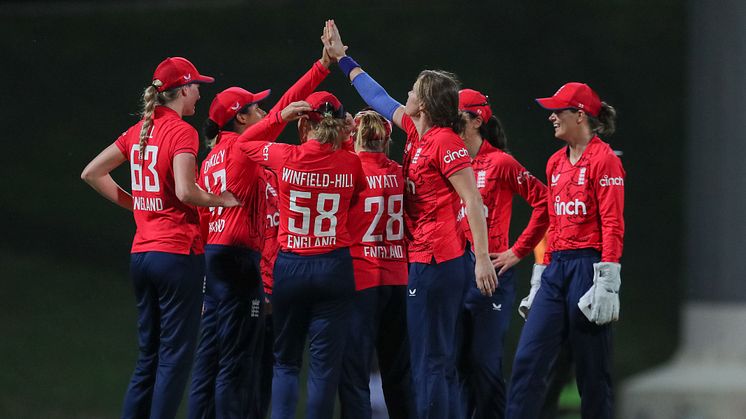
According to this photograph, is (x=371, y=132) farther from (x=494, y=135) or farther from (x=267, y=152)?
(x=494, y=135)

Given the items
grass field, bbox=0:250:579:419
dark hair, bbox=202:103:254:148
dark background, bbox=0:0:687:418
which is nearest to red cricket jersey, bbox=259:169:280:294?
dark hair, bbox=202:103:254:148

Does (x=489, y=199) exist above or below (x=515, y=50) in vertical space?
below

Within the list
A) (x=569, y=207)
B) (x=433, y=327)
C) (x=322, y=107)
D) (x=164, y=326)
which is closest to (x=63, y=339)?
(x=164, y=326)

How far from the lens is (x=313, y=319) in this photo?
157 inches

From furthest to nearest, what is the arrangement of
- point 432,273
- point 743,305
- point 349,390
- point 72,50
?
point 72,50 → point 743,305 → point 349,390 → point 432,273

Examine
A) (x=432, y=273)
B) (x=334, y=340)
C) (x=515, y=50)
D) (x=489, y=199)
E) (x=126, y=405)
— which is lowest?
(x=126, y=405)

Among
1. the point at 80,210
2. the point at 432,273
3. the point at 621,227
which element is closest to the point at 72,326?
the point at 80,210

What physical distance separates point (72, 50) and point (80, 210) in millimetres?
1027

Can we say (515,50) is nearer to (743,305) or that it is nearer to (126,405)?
(743,305)

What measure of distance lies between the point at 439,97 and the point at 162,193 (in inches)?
45.2

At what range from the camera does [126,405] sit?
4184mm

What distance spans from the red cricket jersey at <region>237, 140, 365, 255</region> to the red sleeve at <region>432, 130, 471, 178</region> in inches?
12.1

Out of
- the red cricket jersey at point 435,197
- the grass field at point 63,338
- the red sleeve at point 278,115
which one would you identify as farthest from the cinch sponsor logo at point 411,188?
the grass field at point 63,338

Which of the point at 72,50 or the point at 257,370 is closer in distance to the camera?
the point at 257,370
